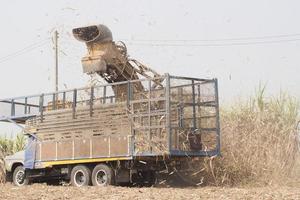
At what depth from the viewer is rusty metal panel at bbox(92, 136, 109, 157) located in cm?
1468

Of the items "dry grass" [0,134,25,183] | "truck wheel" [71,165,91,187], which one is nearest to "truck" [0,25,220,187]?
"truck wheel" [71,165,91,187]

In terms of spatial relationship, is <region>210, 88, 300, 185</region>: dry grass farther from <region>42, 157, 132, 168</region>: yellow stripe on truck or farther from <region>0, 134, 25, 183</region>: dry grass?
<region>0, 134, 25, 183</region>: dry grass

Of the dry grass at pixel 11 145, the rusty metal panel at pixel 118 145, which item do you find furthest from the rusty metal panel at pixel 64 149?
the dry grass at pixel 11 145

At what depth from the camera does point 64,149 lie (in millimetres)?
15828

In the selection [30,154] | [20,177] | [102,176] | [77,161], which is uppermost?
[30,154]

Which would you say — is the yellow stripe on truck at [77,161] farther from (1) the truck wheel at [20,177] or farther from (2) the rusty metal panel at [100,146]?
(1) the truck wheel at [20,177]

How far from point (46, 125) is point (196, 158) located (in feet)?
15.0

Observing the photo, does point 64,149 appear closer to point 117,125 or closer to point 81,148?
point 81,148

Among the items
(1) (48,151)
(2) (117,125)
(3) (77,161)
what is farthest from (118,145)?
(1) (48,151)

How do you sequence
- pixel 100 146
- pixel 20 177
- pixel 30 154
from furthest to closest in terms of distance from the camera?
pixel 20 177 < pixel 30 154 < pixel 100 146

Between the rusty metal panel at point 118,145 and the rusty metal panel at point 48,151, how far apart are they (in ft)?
7.82

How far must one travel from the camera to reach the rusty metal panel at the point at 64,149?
51.4 ft

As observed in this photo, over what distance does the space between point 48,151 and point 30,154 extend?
105 cm

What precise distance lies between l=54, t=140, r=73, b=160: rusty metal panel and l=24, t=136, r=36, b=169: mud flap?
1282 millimetres
